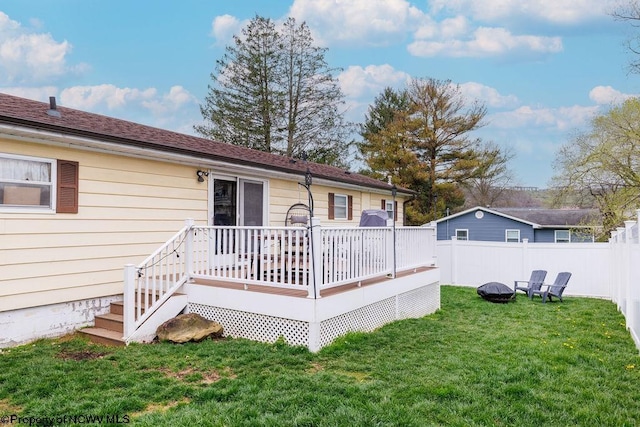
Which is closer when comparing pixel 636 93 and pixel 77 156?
pixel 77 156

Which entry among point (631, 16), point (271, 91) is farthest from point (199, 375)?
point (271, 91)

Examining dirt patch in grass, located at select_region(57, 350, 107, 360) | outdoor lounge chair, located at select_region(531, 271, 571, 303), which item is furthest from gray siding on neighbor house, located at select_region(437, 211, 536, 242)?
dirt patch in grass, located at select_region(57, 350, 107, 360)

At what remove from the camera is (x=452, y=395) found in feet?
12.6

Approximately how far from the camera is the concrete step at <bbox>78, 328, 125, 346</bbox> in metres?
5.59

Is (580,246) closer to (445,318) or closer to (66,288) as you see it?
(445,318)

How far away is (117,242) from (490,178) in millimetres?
24740

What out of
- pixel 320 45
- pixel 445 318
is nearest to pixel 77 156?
pixel 445 318

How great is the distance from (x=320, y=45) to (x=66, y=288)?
2045 centimetres

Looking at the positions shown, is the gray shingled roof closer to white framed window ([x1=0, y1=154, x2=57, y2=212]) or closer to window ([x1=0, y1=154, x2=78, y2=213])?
window ([x1=0, y1=154, x2=78, y2=213])

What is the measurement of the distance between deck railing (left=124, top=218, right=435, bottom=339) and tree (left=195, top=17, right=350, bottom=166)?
16391mm

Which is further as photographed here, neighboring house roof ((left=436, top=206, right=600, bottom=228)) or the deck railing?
neighboring house roof ((left=436, top=206, right=600, bottom=228))

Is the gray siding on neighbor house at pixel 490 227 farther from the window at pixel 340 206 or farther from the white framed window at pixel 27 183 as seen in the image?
the white framed window at pixel 27 183

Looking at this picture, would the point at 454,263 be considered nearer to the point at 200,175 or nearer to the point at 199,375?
the point at 200,175

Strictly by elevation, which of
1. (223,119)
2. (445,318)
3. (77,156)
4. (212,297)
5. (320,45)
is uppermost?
(320,45)
